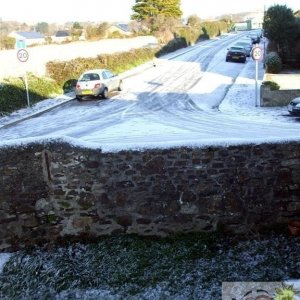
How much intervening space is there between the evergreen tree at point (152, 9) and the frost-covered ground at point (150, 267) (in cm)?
4741

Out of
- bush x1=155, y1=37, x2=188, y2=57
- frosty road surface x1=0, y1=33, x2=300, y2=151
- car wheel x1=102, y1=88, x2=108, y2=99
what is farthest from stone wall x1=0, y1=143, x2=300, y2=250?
bush x1=155, y1=37, x2=188, y2=57

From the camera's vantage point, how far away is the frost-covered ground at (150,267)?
21.8ft

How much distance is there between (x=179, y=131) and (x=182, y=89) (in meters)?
11.3

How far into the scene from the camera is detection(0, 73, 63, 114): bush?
20.1 m

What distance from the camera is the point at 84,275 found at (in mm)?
7062

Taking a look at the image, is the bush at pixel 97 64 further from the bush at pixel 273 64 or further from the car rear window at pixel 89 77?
the bush at pixel 273 64

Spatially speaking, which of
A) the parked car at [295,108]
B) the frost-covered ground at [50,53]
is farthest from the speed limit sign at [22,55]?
the parked car at [295,108]

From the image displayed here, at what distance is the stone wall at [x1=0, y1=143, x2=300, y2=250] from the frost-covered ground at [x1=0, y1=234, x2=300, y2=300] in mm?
296

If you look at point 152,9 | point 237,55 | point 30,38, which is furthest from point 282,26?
point 30,38

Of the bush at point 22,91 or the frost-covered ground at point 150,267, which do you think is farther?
the bush at point 22,91

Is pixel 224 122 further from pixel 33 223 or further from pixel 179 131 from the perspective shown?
pixel 33 223

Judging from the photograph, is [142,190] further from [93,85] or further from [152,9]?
[152,9]

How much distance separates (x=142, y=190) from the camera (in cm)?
789

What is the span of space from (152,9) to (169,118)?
1505 inches
